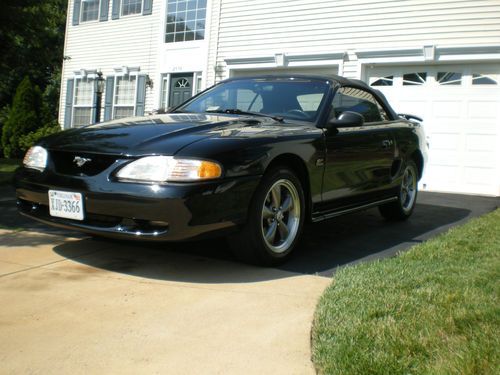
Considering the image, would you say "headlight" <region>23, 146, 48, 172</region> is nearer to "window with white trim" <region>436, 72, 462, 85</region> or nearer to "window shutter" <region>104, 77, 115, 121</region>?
"window with white trim" <region>436, 72, 462, 85</region>

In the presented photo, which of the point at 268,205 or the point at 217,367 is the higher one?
the point at 268,205

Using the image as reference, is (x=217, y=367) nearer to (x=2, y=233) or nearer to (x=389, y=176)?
(x=2, y=233)

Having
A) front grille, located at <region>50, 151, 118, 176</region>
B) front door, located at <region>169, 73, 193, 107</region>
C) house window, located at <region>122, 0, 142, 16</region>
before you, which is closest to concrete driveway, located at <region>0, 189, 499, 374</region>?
front grille, located at <region>50, 151, 118, 176</region>

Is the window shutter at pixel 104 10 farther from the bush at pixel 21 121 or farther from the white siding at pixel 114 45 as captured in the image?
the bush at pixel 21 121

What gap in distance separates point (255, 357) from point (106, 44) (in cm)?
1565

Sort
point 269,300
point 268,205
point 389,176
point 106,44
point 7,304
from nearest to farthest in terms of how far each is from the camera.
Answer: point 7,304 → point 269,300 → point 268,205 → point 389,176 → point 106,44

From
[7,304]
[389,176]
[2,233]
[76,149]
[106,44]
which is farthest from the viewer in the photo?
[106,44]

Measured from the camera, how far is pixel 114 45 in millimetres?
16438

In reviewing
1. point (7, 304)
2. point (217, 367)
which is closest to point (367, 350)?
point (217, 367)

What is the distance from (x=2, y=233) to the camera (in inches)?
189

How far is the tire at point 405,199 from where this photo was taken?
19.9ft

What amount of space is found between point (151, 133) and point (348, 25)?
27.7 ft

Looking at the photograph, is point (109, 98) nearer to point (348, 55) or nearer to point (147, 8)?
point (147, 8)

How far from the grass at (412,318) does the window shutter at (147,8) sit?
1306 centimetres
